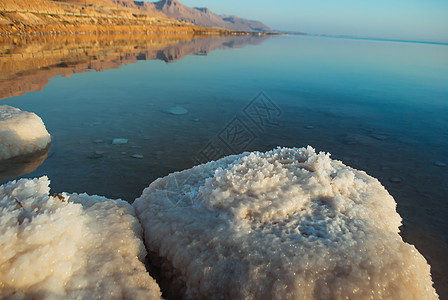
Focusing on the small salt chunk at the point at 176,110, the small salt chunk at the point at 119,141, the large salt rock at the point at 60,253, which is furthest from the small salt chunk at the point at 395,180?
the small salt chunk at the point at 176,110

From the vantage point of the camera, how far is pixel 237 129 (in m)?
9.45

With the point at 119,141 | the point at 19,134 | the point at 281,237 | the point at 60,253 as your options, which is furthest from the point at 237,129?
the point at 60,253

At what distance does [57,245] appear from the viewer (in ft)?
6.73

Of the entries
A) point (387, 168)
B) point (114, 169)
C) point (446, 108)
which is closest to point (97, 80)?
point (114, 169)

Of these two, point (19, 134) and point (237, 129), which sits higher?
point (19, 134)

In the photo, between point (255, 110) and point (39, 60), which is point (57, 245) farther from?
point (39, 60)

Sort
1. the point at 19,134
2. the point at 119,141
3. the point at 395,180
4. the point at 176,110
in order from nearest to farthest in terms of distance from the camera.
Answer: the point at 19,134 → the point at 395,180 → the point at 119,141 → the point at 176,110

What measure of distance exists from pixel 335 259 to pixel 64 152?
6.27 metres

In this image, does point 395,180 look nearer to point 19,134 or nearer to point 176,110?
point 176,110

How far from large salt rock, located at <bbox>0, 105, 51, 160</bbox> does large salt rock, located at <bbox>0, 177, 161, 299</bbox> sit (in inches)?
170

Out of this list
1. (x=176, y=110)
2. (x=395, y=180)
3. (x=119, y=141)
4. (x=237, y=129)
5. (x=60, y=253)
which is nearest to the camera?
(x=60, y=253)

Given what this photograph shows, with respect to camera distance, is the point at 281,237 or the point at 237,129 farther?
the point at 237,129

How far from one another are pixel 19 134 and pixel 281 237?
6.05 m

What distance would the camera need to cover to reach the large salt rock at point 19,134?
5832 millimetres
